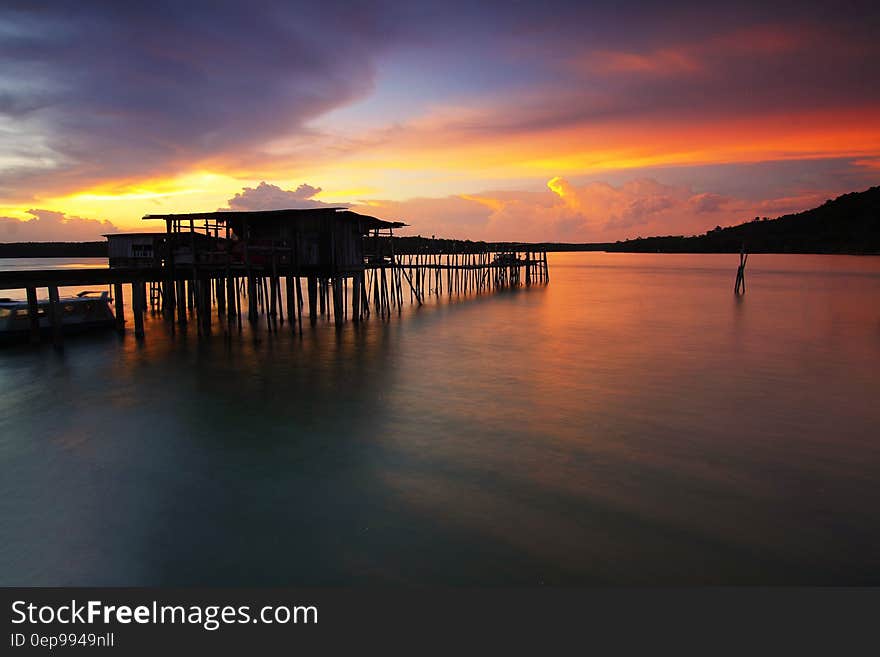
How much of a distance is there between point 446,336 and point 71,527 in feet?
52.1

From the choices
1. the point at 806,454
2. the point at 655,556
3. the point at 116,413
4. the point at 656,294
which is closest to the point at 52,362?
the point at 116,413

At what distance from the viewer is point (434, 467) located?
26.6 feet

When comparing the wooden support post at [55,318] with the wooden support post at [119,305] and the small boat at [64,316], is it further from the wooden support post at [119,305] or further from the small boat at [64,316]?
the wooden support post at [119,305]

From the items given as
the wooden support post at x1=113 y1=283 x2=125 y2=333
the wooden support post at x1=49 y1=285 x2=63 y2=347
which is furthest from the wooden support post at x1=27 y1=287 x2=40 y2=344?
the wooden support post at x1=113 y1=283 x2=125 y2=333

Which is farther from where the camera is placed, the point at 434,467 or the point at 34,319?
the point at 34,319

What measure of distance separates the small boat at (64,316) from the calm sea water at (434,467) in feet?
5.78

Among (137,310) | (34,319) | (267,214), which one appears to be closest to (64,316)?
(34,319)

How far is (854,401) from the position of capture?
39.4 feet

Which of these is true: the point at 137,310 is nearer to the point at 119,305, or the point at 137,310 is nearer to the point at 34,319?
the point at 119,305

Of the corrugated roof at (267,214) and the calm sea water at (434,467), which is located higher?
the corrugated roof at (267,214)

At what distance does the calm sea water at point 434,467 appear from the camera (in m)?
5.56

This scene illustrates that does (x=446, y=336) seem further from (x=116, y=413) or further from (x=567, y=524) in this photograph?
(x=567, y=524)

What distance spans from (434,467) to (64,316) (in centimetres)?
1804

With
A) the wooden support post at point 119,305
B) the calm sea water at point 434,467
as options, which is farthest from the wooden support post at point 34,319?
the wooden support post at point 119,305
